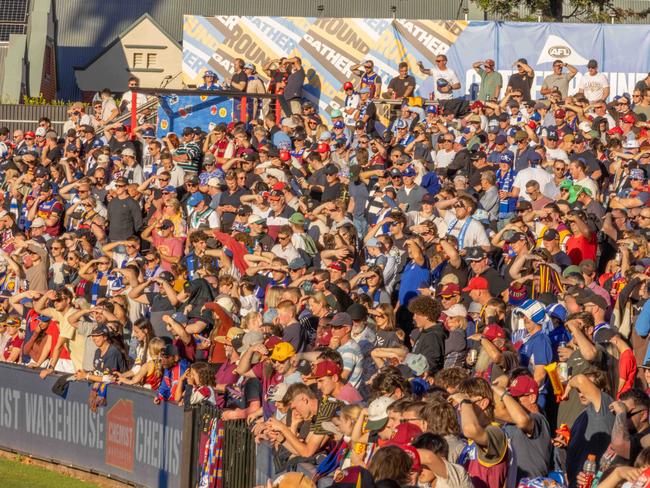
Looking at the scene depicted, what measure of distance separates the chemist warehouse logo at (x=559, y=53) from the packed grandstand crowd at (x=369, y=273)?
105cm

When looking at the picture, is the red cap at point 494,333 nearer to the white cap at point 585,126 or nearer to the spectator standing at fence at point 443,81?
the white cap at point 585,126

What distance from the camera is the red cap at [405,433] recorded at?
29.6 feet

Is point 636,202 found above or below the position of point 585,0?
below

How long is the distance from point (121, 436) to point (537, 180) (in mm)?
6728

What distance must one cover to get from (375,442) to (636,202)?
8184 mm

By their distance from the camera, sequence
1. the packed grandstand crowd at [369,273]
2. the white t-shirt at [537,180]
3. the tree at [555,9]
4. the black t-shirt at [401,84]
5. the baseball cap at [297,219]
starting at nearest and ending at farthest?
the packed grandstand crowd at [369,273] < the baseball cap at [297,219] < the white t-shirt at [537,180] < the black t-shirt at [401,84] < the tree at [555,9]

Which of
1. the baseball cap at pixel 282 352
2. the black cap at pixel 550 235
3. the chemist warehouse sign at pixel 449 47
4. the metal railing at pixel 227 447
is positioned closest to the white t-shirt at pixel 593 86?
the chemist warehouse sign at pixel 449 47

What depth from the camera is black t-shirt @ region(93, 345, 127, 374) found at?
15.4 meters

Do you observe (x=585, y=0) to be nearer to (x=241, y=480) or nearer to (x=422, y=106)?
(x=422, y=106)

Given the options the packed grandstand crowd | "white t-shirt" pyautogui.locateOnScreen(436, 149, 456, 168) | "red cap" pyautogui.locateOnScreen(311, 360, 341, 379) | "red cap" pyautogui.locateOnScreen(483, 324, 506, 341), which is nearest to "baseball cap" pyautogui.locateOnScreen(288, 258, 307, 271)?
the packed grandstand crowd

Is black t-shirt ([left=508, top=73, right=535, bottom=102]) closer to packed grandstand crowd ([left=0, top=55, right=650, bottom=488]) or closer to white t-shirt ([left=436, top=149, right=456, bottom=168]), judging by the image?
packed grandstand crowd ([left=0, top=55, right=650, bottom=488])

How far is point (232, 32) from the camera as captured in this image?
1085 inches

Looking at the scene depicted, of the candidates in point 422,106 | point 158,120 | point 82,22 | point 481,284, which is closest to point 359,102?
point 422,106

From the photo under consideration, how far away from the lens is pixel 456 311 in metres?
13.1
